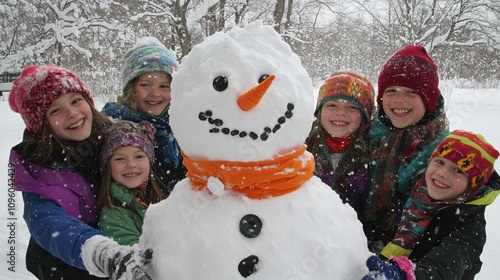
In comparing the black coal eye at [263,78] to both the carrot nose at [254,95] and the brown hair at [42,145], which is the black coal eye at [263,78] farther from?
the brown hair at [42,145]

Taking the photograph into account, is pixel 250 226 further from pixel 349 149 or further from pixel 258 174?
pixel 349 149

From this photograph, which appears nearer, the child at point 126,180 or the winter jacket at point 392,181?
the child at point 126,180

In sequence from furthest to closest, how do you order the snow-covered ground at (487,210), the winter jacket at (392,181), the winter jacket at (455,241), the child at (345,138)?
the snow-covered ground at (487,210)
the child at (345,138)
the winter jacket at (392,181)
the winter jacket at (455,241)

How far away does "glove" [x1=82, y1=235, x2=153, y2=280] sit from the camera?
116 cm

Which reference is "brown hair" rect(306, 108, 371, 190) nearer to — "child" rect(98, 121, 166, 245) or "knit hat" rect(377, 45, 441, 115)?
"knit hat" rect(377, 45, 441, 115)

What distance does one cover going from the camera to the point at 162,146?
2510 mm

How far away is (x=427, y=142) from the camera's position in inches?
78.4

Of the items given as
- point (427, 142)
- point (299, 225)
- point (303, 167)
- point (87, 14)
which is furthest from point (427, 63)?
point (87, 14)

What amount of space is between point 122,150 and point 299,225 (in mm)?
1319

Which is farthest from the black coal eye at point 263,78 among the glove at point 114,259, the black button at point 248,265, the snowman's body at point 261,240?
the glove at point 114,259

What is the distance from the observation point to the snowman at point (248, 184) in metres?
1.08

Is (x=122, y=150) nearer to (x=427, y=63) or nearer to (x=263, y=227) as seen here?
(x=263, y=227)

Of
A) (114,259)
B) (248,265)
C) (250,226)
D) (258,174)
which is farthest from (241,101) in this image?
(114,259)

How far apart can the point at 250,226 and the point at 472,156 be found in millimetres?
1275
